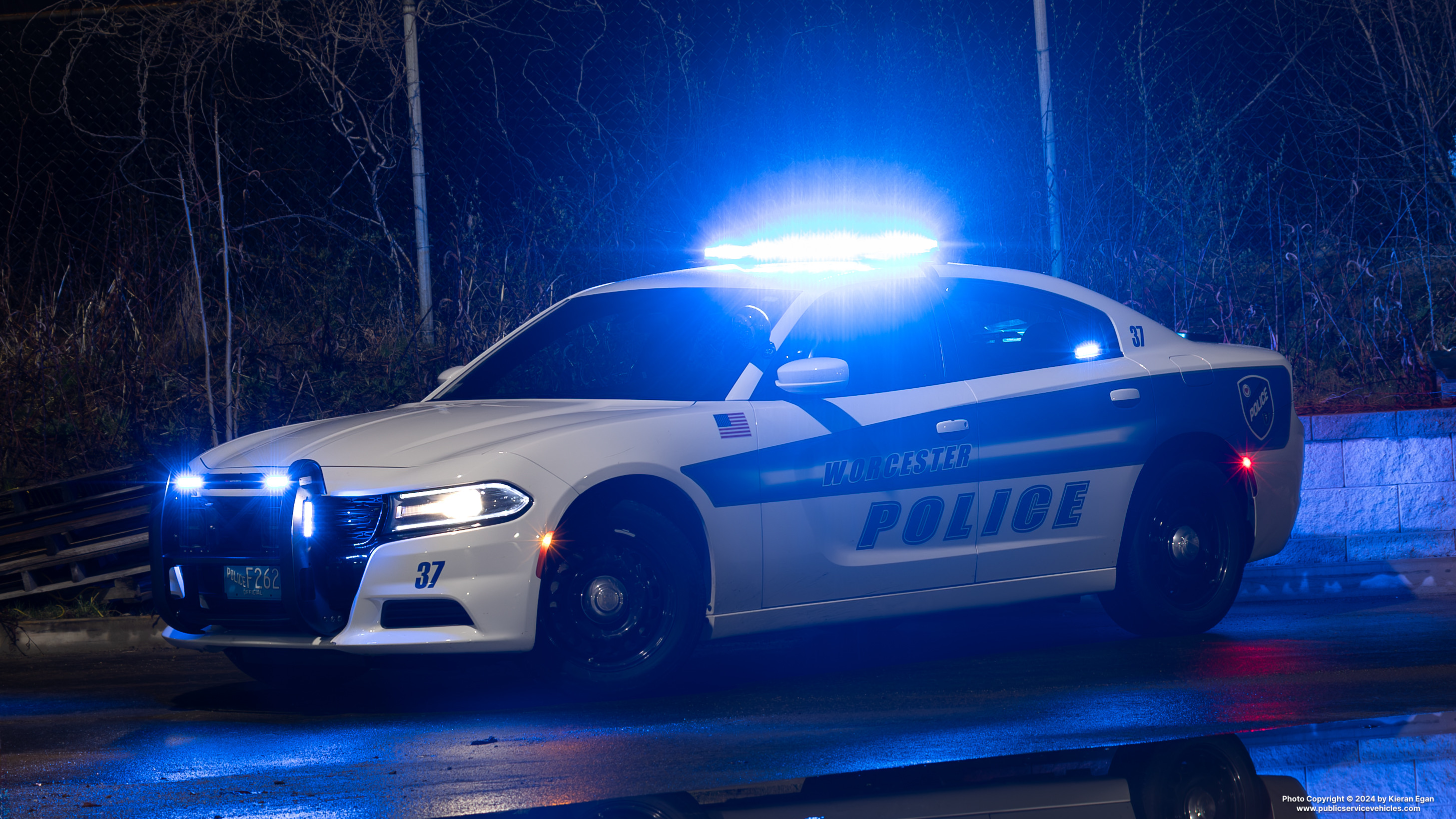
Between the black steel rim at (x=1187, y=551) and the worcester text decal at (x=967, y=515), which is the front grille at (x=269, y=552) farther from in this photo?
the black steel rim at (x=1187, y=551)

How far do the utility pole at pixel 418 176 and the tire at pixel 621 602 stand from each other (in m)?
4.90

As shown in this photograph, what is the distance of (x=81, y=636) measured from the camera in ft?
24.4

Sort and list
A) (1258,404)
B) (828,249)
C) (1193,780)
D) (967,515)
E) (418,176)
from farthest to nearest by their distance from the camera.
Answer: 1. (418,176)
2. (1258,404)
3. (828,249)
4. (967,515)
5. (1193,780)

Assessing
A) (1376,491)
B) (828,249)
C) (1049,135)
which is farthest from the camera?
(1049,135)

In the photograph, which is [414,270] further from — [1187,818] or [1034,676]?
[1187,818]

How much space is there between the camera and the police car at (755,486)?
17.4 feet

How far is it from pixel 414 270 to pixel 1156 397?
5.62 metres

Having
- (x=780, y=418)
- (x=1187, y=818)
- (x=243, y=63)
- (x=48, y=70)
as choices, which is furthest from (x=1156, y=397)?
(x=48, y=70)

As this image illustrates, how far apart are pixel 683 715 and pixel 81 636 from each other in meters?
3.69

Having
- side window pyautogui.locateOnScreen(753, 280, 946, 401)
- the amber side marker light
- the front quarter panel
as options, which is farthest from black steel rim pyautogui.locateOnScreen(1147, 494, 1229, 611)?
the front quarter panel

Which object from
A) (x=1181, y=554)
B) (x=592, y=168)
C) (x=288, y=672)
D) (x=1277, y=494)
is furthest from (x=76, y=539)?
(x=1277, y=494)

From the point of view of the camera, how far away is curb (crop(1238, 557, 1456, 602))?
8602 mm

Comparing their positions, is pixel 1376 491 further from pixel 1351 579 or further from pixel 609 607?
A: pixel 609 607

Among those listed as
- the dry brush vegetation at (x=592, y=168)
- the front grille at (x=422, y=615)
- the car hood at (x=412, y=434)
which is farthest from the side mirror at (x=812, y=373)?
the dry brush vegetation at (x=592, y=168)
